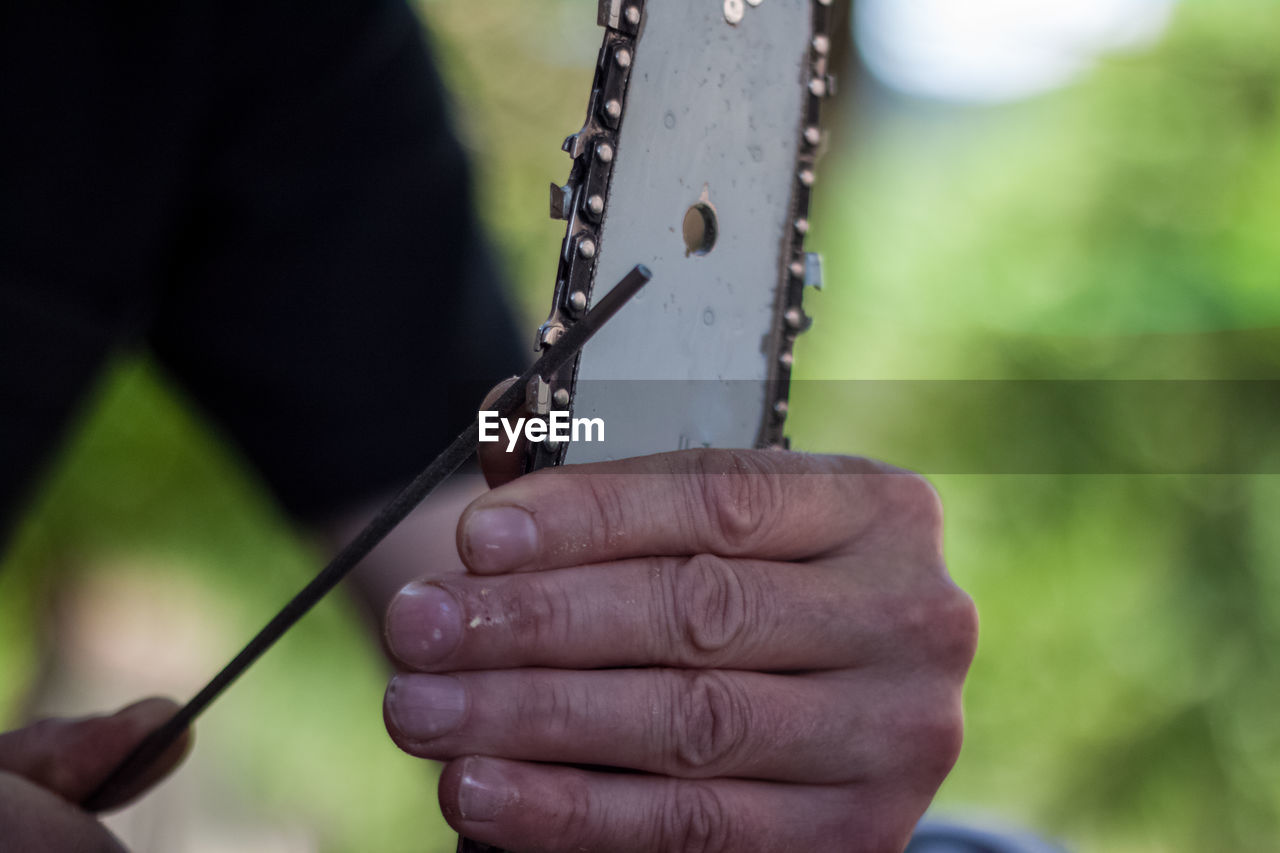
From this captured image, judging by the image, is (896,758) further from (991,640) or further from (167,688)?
(167,688)

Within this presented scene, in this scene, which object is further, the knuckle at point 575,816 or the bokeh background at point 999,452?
the bokeh background at point 999,452

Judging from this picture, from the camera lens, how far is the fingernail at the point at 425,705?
403 mm

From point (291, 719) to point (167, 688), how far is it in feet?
1.10

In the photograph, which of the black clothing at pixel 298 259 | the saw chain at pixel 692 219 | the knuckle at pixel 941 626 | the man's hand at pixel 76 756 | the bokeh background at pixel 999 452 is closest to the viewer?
the saw chain at pixel 692 219

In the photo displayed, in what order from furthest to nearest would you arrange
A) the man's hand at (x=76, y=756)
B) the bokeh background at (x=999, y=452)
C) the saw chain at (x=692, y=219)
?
the bokeh background at (x=999, y=452) → the man's hand at (x=76, y=756) → the saw chain at (x=692, y=219)

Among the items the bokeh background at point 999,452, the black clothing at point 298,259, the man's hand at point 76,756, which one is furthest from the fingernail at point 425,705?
the bokeh background at point 999,452

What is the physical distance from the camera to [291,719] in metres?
2.62

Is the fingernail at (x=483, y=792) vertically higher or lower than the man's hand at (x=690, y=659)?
lower

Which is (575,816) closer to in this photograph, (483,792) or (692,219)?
(483,792)

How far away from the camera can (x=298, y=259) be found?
94cm

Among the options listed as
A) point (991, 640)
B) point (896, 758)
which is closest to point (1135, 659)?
point (991, 640)

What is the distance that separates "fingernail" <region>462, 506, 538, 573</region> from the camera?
41 cm

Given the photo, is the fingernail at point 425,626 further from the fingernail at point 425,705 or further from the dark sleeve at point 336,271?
the dark sleeve at point 336,271

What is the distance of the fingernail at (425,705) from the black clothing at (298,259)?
517 millimetres
